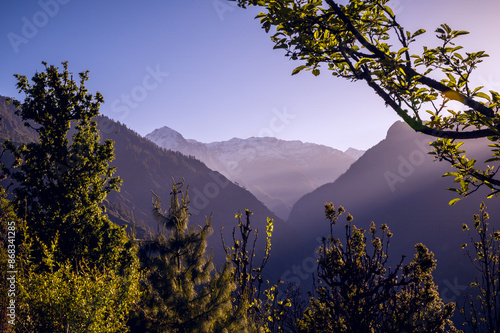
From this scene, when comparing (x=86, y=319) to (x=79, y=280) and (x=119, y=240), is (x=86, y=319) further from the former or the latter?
(x=119, y=240)

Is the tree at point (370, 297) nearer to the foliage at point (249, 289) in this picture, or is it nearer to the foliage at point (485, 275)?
the foliage at point (485, 275)

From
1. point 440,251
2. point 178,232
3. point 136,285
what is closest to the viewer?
point 178,232

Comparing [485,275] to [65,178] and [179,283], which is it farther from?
[65,178]

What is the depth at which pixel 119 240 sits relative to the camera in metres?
17.5

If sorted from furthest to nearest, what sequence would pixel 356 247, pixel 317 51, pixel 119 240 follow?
1. pixel 119 240
2. pixel 356 247
3. pixel 317 51

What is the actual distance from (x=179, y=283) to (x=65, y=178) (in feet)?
37.4

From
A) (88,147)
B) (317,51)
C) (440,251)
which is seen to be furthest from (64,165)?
(440,251)

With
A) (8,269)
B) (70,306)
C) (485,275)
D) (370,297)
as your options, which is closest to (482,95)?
(370,297)

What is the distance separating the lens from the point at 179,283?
9.05 m

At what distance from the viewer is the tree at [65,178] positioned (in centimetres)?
1572

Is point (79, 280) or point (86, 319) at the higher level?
point (79, 280)

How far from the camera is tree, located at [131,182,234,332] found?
8648 mm

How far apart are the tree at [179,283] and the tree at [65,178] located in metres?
6.99

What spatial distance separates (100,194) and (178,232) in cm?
1012
